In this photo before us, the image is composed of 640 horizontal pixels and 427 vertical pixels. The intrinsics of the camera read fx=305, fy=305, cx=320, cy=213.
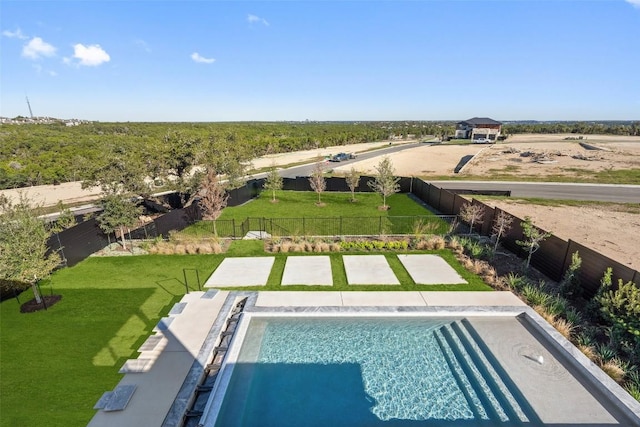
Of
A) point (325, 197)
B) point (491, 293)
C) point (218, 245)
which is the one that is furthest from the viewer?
point (325, 197)

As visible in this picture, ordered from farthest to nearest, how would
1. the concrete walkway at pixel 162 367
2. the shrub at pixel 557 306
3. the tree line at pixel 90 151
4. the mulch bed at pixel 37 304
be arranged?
the tree line at pixel 90 151 < the mulch bed at pixel 37 304 < the shrub at pixel 557 306 < the concrete walkway at pixel 162 367

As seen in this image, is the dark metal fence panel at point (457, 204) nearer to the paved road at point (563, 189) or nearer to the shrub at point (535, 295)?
the shrub at point (535, 295)

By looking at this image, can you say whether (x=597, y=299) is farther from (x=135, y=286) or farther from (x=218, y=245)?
(x=135, y=286)

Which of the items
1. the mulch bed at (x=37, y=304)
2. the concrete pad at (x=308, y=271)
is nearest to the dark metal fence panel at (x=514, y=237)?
the concrete pad at (x=308, y=271)

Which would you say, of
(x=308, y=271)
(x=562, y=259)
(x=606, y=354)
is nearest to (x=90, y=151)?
(x=308, y=271)

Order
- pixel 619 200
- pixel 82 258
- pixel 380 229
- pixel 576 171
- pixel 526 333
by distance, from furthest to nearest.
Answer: pixel 576 171
pixel 619 200
pixel 380 229
pixel 82 258
pixel 526 333

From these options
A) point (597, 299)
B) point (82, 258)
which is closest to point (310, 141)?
point (82, 258)

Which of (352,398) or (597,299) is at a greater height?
(597,299)

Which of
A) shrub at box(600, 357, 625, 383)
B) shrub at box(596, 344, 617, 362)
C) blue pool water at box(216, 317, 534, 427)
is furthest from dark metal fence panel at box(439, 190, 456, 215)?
shrub at box(600, 357, 625, 383)
